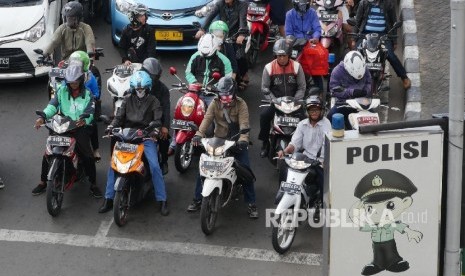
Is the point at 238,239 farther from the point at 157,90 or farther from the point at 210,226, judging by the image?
the point at 157,90

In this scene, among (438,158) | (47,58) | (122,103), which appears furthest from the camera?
(47,58)

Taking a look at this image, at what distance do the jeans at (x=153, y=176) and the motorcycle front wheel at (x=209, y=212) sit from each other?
31.1 inches

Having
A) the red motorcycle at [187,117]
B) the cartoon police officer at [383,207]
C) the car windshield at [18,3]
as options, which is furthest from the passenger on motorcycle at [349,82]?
the car windshield at [18,3]

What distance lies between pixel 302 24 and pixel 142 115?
138 inches

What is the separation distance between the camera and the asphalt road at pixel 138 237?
10.6 meters

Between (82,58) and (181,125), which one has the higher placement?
(82,58)

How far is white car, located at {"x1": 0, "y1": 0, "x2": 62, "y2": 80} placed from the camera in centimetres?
1441

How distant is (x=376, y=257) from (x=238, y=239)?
3719 millimetres

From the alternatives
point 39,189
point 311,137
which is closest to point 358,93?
point 311,137

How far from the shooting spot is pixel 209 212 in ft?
36.0

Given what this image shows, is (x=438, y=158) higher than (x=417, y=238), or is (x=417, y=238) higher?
(x=438, y=158)

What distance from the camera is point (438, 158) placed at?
7.25 meters

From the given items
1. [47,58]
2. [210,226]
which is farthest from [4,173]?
[210,226]

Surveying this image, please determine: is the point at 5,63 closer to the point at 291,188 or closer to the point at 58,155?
the point at 58,155
